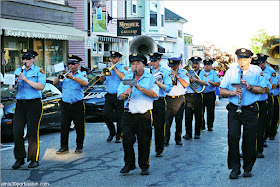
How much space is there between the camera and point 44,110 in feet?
41.0

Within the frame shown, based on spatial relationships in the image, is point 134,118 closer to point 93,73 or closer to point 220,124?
point 220,124

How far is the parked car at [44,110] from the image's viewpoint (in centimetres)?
1123

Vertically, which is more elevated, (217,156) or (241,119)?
(241,119)

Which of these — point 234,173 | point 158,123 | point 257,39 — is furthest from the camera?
point 257,39

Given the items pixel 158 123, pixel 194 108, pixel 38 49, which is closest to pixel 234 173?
pixel 158 123

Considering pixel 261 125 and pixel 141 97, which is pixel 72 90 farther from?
pixel 261 125

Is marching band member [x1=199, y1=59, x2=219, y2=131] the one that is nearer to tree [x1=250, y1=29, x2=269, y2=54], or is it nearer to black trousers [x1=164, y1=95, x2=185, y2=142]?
black trousers [x1=164, y1=95, x2=185, y2=142]

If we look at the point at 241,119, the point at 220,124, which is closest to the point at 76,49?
the point at 220,124

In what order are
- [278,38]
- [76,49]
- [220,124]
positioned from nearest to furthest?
[278,38]
[220,124]
[76,49]

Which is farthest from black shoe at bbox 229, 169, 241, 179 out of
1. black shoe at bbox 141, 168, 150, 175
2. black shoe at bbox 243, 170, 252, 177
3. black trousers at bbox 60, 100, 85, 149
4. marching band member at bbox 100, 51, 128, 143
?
marching band member at bbox 100, 51, 128, 143

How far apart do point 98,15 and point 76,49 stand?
10.5 ft

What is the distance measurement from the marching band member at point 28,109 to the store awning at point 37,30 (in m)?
10.5

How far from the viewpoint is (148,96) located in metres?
7.88

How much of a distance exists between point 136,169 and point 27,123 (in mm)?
2048
